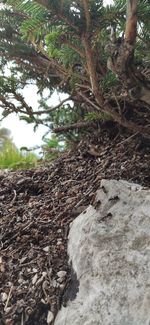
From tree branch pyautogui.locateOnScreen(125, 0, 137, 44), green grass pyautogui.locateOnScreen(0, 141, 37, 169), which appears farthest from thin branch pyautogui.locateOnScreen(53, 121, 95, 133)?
green grass pyautogui.locateOnScreen(0, 141, 37, 169)

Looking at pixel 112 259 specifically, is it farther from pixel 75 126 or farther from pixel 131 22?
pixel 75 126

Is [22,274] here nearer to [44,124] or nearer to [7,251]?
[7,251]

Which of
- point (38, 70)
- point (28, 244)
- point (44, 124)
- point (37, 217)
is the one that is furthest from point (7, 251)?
point (38, 70)

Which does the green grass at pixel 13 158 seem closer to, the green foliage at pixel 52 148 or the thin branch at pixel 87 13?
the green foliage at pixel 52 148

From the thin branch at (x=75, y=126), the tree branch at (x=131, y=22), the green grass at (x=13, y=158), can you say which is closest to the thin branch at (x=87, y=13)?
the tree branch at (x=131, y=22)

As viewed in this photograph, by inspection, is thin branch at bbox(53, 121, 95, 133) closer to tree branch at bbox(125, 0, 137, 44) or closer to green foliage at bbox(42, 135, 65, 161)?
green foliage at bbox(42, 135, 65, 161)

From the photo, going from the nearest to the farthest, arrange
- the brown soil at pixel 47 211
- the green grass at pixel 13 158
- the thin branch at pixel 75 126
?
the brown soil at pixel 47 211
the thin branch at pixel 75 126
the green grass at pixel 13 158
